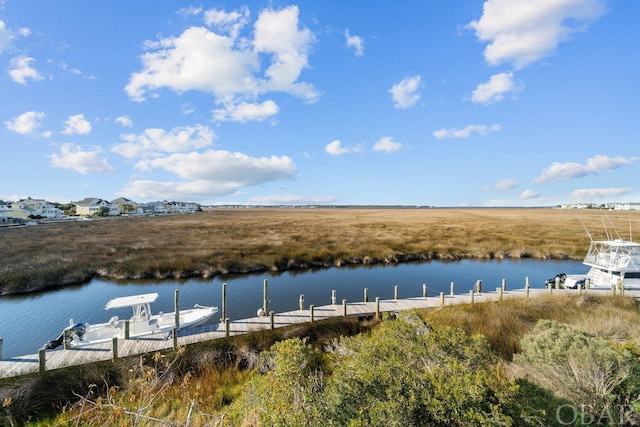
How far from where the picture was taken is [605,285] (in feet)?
64.7

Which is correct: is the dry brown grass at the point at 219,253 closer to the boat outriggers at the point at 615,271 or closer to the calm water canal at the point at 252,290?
the calm water canal at the point at 252,290

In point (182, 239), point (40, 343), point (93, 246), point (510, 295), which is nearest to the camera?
point (40, 343)

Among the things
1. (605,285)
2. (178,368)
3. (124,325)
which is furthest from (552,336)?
(605,285)

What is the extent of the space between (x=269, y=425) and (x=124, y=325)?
476 inches

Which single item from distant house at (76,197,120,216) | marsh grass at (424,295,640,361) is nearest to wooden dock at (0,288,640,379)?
marsh grass at (424,295,640,361)

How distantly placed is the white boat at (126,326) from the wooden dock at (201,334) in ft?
1.94

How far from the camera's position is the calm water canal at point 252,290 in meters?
17.3

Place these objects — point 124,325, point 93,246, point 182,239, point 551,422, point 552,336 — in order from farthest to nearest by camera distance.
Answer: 1. point 182,239
2. point 93,246
3. point 124,325
4. point 552,336
5. point 551,422

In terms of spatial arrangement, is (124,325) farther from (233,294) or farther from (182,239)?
(182,239)

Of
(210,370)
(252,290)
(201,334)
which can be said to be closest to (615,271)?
(252,290)

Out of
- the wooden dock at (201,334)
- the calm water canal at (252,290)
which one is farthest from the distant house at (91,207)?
the wooden dock at (201,334)

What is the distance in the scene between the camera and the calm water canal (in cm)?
1728

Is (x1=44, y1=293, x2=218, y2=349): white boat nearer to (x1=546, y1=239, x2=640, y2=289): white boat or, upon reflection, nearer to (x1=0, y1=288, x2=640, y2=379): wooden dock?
(x1=0, y1=288, x2=640, y2=379): wooden dock

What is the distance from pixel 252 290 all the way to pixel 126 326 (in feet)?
33.8
